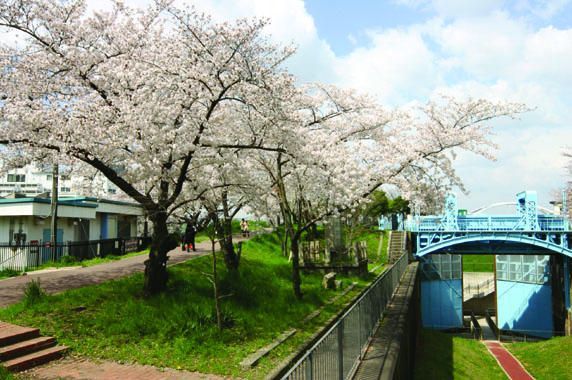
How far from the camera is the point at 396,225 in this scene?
45156 millimetres

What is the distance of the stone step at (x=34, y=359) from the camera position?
7.39m

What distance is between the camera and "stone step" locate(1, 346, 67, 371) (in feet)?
24.3

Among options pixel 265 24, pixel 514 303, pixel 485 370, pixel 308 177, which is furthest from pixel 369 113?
pixel 514 303

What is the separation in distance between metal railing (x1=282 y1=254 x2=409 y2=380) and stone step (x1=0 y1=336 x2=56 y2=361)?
5303 millimetres

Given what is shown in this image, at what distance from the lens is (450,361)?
66.0 feet

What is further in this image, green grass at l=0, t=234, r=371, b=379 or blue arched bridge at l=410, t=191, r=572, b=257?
blue arched bridge at l=410, t=191, r=572, b=257

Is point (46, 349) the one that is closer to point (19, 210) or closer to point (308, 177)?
point (308, 177)

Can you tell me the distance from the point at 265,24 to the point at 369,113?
858 centimetres

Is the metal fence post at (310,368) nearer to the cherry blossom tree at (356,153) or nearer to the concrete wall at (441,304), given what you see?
the cherry blossom tree at (356,153)

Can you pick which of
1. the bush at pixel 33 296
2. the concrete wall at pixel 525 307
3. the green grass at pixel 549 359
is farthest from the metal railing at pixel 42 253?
the concrete wall at pixel 525 307

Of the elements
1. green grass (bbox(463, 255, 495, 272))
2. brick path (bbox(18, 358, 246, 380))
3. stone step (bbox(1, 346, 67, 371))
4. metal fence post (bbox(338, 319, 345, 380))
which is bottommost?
green grass (bbox(463, 255, 495, 272))

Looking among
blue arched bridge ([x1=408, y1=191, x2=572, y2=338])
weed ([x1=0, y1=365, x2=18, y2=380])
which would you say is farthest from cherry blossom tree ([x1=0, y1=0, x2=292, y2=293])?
blue arched bridge ([x1=408, y1=191, x2=572, y2=338])

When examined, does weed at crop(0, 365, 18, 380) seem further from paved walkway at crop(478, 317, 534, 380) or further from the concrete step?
paved walkway at crop(478, 317, 534, 380)

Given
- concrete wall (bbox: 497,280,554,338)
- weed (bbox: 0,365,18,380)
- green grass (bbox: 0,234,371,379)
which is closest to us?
weed (bbox: 0,365,18,380)
